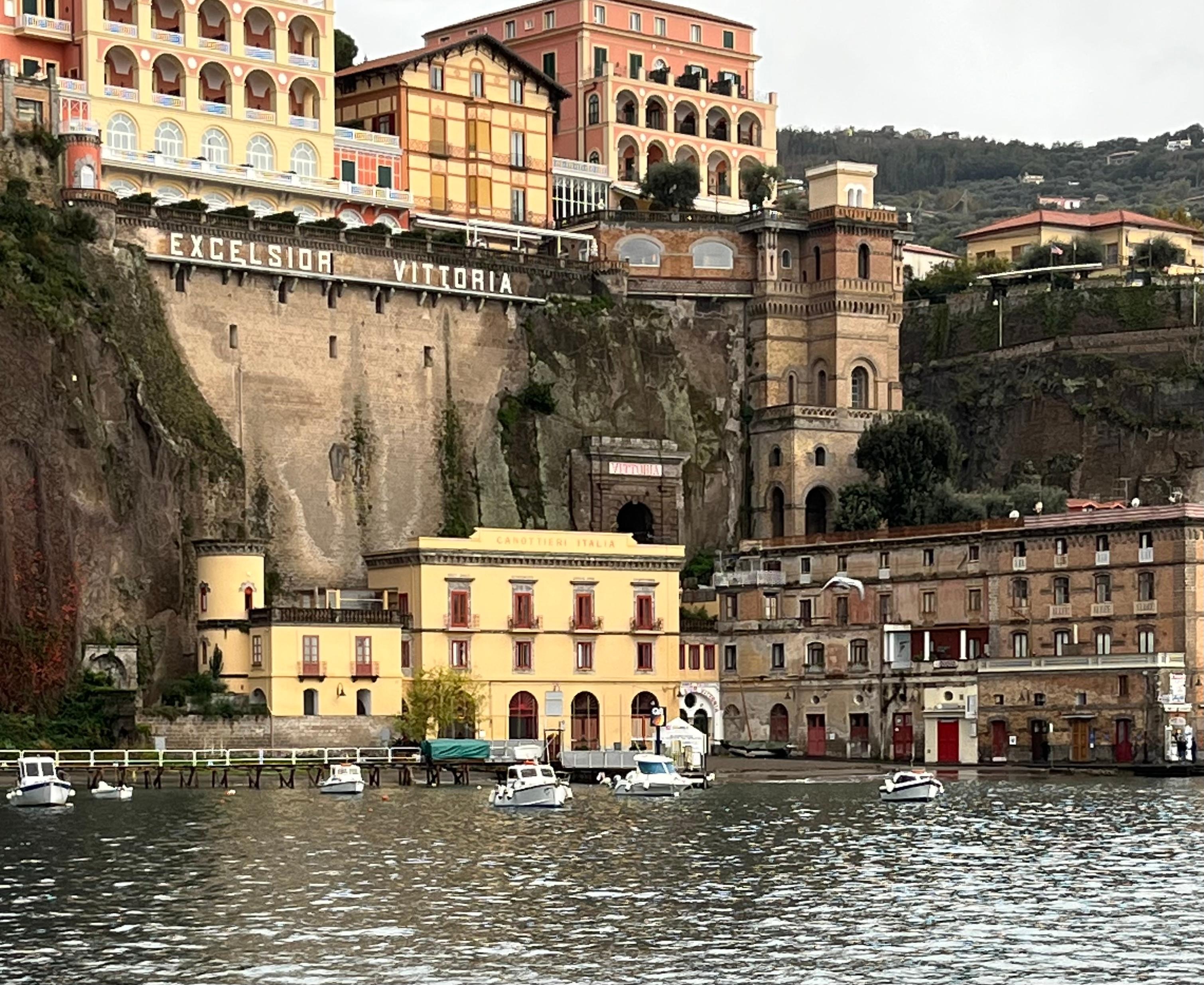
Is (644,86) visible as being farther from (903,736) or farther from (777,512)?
(903,736)

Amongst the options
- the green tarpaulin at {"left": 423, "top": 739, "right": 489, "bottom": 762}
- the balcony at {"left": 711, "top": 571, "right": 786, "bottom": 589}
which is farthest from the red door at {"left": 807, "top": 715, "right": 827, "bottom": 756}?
the green tarpaulin at {"left": 423, "top": 739, "right": 489, "bottom": 762}

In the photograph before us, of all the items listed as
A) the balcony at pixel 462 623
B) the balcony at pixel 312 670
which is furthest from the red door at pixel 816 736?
the balcony at pixel 312 670

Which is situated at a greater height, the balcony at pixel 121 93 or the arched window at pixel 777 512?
the balcony at pixel 121 93

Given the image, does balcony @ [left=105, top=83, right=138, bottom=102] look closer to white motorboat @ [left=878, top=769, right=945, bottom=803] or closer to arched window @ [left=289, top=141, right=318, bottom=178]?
arched window @ [left=289, top=141, right=318, bottom=178]

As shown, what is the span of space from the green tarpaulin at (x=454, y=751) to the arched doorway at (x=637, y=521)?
2730cm

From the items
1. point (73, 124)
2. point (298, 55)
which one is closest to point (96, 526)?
point (73, 124)

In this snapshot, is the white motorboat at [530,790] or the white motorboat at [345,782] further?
the white motorboat at [345,782]

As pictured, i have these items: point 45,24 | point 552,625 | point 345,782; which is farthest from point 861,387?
→ point 345,782

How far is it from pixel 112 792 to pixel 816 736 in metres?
37.4

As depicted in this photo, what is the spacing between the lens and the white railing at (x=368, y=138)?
13975cm

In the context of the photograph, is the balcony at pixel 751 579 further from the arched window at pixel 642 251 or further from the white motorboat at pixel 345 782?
the white motorboat at pixel 345 782

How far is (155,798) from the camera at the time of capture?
327ft

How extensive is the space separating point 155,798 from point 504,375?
41641 millimetres

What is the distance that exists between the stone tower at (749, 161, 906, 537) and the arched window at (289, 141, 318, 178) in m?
22.5
